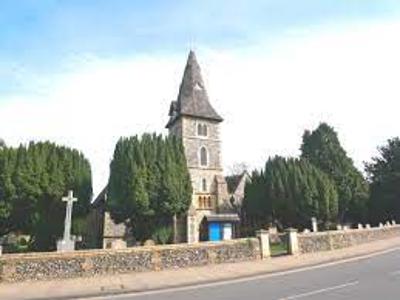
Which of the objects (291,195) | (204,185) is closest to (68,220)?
(291,195)

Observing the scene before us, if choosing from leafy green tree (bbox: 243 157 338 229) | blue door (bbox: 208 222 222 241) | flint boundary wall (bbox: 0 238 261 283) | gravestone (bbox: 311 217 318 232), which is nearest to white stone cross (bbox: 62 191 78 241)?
flint boundary wall (bbox: 0 238 261 283)

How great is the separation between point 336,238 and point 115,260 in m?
16.0

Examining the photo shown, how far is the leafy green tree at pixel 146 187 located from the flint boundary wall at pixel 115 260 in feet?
59.5

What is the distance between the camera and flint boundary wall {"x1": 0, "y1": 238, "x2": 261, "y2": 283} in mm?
21016

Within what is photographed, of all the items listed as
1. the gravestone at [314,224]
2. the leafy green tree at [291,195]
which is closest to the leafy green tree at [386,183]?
the leafy green tree at [291,195]

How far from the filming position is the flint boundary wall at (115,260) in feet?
68.9

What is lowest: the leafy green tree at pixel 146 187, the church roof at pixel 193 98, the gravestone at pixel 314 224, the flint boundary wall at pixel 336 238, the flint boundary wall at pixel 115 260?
the flint boundary wall at pixel 115 260

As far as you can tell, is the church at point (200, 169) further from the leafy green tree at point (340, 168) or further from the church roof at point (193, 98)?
the leafy green tree at point (340, 168)

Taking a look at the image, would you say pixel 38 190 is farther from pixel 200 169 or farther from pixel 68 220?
pixel 200 169

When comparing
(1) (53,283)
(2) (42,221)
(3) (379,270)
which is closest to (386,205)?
(2) (42,221)

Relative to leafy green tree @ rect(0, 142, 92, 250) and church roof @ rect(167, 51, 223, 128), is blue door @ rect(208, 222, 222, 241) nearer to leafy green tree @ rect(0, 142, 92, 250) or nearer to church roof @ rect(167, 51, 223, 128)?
church roof @ rect(167, 51, 223, 128)

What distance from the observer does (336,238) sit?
33.2 m

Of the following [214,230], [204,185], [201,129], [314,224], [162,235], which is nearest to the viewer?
[162,235]

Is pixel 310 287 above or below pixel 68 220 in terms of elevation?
below
